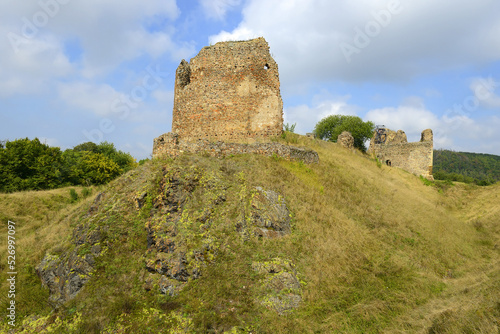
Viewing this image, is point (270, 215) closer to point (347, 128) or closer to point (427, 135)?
point (427, 135)

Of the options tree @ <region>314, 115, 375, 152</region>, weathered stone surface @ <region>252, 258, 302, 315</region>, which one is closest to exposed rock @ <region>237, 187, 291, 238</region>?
weathered stone surface @ <region>252, 258, 302, 315</region>

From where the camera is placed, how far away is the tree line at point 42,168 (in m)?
27.9

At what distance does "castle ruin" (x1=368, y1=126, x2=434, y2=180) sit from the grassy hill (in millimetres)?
18003

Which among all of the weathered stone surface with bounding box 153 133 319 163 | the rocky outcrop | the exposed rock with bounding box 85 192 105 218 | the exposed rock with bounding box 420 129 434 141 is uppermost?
the exposed rock with bounding box 420 129 434 141

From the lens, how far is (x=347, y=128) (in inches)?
1569

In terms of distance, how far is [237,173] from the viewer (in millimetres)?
11273

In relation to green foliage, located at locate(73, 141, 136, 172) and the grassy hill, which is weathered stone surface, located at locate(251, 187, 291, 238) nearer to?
the grassy hill

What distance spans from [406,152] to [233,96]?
24392 mm

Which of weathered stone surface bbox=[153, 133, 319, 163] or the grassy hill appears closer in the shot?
the grassy hill

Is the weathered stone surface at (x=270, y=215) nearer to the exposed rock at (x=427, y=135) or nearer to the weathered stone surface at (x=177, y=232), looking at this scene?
the weathered stone surface at (x=177, y=232)

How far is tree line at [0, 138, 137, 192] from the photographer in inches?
1099

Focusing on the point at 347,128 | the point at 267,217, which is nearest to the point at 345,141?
the point at 347,128

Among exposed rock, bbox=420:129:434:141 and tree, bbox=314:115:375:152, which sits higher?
tree, bbox=314:115:375:152

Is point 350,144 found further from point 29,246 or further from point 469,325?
point 29,246
